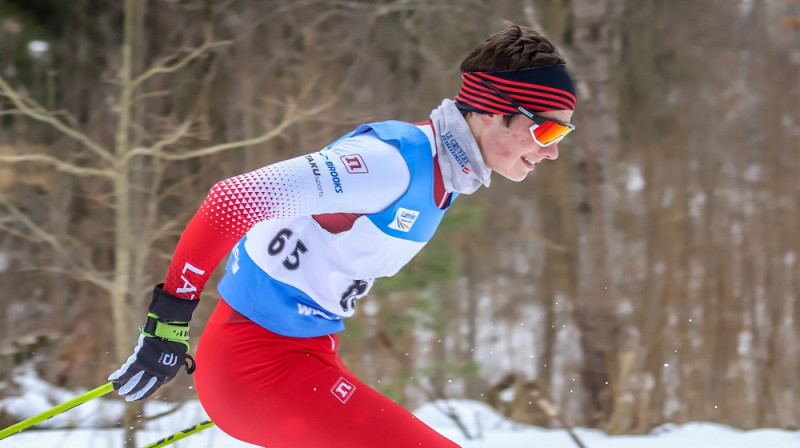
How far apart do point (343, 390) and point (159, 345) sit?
360 millimetres

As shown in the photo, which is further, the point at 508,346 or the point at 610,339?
the point at 508,346

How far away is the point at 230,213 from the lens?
134cm

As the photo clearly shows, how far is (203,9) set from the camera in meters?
6.34

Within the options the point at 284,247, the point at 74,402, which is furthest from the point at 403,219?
the point at 74,402

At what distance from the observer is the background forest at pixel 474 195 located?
5.23 metres

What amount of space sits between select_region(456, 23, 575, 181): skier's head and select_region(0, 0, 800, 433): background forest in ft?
9.61

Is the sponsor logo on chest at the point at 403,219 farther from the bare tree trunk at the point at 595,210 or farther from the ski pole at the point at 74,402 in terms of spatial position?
the bare tree trunk at the point at 595,210

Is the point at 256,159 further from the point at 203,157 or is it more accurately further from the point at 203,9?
the point at 203,9

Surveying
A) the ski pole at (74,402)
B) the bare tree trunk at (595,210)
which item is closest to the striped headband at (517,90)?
the ski pole at (74,402)

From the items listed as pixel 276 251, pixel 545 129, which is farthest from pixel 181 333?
pixel 545 129

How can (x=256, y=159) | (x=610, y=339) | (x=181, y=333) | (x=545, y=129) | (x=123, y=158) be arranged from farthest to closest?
(x=256, y=159), (x=610, y=339), (x=123, y=158), (x=545, y=129), (x=181, y=333)

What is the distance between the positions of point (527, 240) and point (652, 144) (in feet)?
5.66

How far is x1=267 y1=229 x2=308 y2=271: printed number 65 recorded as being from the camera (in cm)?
156

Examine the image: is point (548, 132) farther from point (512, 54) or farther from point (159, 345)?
point (159, 345)
